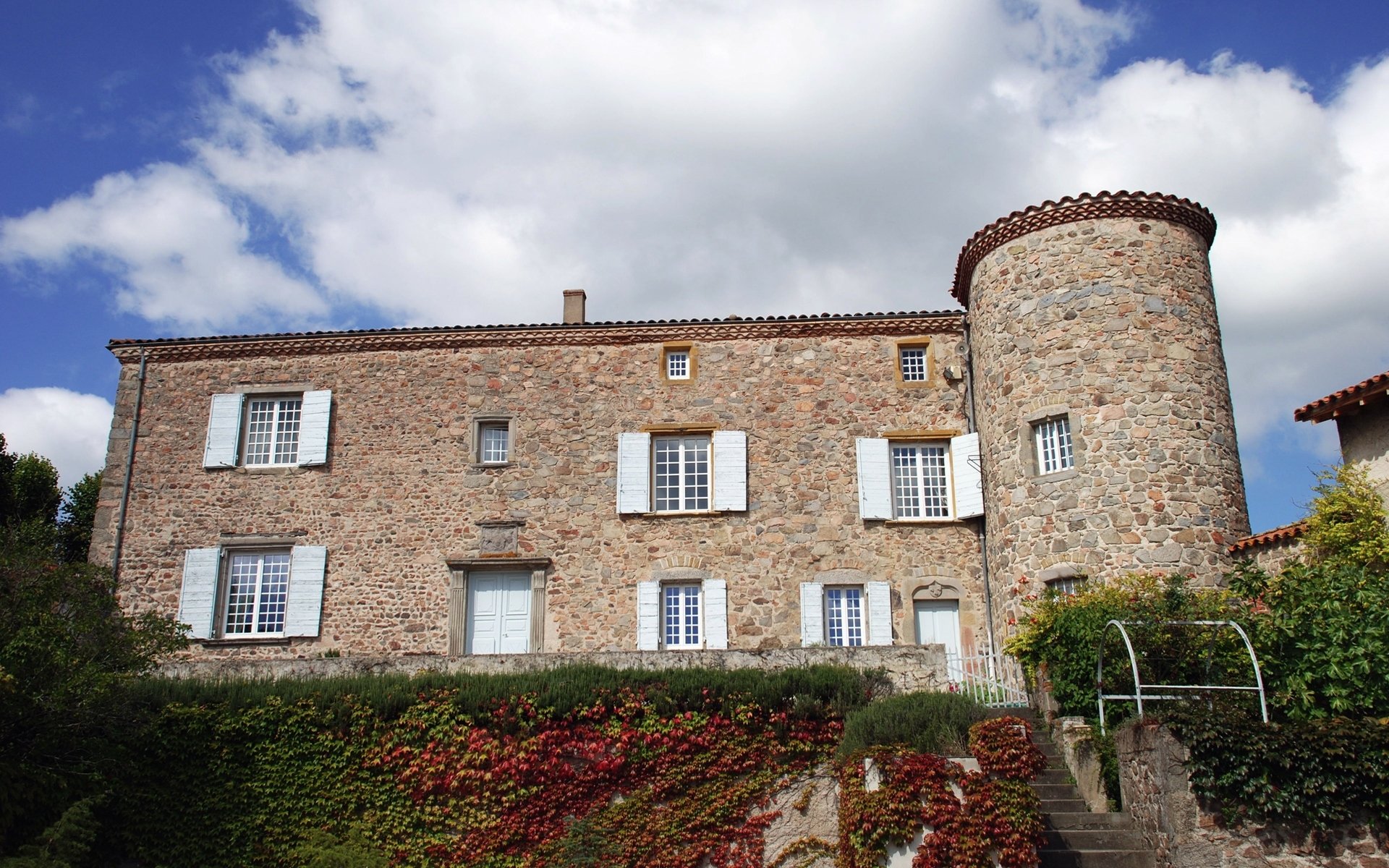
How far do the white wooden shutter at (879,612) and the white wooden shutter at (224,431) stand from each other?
10.5 m

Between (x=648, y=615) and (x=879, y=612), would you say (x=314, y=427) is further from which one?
(x=879, y=612)

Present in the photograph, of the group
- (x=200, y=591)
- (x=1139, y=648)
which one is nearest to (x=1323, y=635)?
(x=1139, y=648)

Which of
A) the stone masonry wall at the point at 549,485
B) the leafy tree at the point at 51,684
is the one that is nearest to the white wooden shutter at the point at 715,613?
the stone masonry wall at the point at 549,485

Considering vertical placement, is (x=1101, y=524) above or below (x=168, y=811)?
above

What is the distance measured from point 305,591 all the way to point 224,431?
125 inches

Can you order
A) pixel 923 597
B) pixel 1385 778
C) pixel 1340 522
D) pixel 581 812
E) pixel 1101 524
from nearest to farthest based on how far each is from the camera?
1. pixel 1385 778
2. pixel 581 812
3. pixel 1340 522
4. pixel 1101 524
5. pixel 923 597

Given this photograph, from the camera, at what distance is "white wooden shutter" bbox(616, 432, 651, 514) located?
55.9 feet

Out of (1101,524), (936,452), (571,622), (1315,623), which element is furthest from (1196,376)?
(571,622)

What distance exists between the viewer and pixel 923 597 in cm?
1639

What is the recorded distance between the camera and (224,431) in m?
17.8

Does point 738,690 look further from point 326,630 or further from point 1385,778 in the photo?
point 326,630

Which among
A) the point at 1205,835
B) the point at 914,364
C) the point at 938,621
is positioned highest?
the point at 914,364

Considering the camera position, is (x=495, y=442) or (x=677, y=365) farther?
(x=677, y=365)

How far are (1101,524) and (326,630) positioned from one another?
11.6 m
